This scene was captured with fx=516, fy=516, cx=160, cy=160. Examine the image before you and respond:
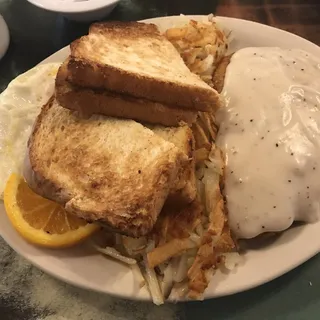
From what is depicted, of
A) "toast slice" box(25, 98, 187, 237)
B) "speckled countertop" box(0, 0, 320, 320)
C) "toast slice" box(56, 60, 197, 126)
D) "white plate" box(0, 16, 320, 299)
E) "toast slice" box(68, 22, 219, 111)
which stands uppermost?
"toast slice" box(68, 22, 219, 111)

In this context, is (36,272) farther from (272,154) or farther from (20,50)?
(20,50)

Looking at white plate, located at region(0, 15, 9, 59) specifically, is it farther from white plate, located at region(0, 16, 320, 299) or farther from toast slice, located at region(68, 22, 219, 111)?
white plate, located at region(0, 16, 320, 299)

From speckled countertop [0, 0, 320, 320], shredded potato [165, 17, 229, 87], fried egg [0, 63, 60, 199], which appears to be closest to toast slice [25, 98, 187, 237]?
fried egg [0, 63, 60, 199]

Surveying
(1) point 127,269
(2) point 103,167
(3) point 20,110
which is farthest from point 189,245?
(3) point 20,110

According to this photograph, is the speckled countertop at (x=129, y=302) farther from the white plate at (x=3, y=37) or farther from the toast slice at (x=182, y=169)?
the white plate at (x=3, y=37)

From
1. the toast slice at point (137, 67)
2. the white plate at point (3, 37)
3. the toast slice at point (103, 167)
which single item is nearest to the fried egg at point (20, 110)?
→ the toast slice at point (103, 167)

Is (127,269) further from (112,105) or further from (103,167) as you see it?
(112,105)
